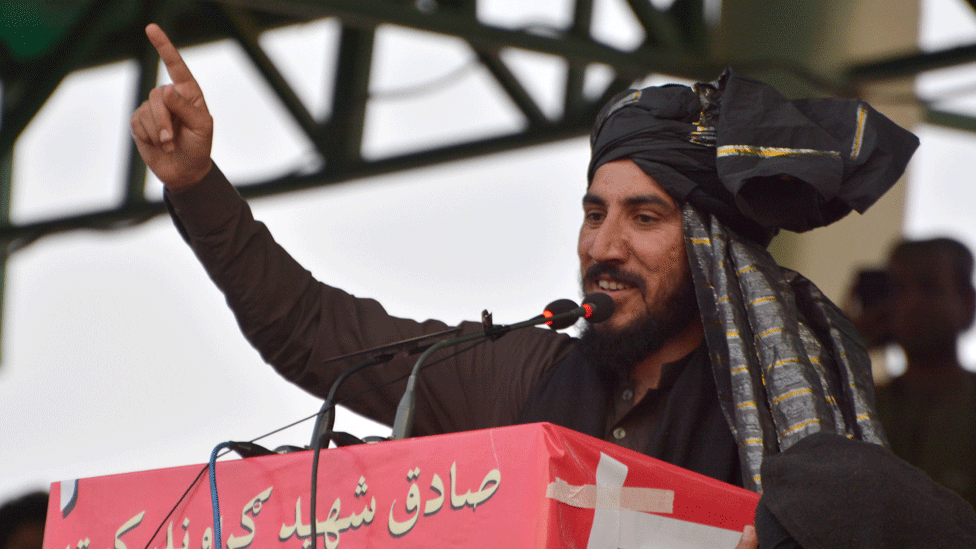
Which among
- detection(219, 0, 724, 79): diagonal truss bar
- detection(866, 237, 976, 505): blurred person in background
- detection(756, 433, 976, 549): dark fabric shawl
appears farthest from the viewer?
detection(219, 0, 724, 79): diagonal truss bar

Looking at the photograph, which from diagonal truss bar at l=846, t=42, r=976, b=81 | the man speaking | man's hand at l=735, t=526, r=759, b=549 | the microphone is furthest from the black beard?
diagonal truss bar at l=846, t=42, r=976, b=81

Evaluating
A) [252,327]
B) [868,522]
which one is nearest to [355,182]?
[252,327]

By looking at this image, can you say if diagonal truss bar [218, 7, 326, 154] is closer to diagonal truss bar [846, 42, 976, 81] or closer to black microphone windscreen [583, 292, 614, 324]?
diagonal truss bar [846, 42, 976, 81]

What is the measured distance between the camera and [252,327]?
6.79 feet

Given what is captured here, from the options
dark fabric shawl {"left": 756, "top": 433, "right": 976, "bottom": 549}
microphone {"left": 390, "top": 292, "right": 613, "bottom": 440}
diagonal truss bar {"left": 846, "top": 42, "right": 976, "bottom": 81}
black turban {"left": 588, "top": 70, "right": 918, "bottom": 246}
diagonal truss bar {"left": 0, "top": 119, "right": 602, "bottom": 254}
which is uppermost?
diagonal truss bar {"left": 0, "top": 119, "right": 602, "bottom": 254}

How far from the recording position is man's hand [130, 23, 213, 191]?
1.82 m

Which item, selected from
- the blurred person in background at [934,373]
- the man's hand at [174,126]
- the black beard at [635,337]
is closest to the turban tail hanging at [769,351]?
the black beard at [635,337]

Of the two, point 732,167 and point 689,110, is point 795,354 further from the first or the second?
point 689,110

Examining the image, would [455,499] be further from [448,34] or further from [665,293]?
[448,34]

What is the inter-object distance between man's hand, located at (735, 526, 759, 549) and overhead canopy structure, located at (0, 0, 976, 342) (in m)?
2.72

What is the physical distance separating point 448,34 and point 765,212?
231 centimetres

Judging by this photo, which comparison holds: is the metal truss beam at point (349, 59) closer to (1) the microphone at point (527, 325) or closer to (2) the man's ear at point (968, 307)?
(2) the man's ear at point (968, 307)

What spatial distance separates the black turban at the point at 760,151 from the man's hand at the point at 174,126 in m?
0.70

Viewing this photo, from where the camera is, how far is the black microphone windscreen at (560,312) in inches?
63.1
